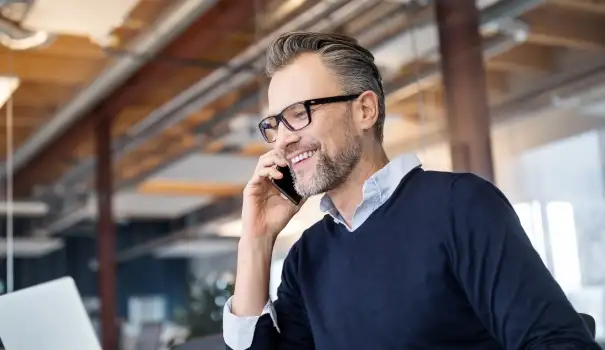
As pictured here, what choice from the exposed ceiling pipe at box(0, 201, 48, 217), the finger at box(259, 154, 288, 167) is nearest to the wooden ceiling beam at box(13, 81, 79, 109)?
the exposed ceiling pipe at box(0, 201, 48, 217)

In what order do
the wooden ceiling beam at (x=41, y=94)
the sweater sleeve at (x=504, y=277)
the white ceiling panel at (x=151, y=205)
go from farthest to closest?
the white ceiling panel at (x=151, y=205) → the wooden ceiling beam at (x=41, y=94) → the sweater sleeve at (x=504, y=277)

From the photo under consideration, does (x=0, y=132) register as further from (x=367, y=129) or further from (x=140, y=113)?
(x=367, y=129)

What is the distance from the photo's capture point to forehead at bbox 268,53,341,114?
1454 mm

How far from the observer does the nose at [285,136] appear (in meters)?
1.47

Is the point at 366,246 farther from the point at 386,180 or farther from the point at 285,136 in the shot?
the point at 285,136

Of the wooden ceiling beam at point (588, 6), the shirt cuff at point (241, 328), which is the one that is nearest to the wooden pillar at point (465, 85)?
the wooden ceiling beam at point (588, 6)

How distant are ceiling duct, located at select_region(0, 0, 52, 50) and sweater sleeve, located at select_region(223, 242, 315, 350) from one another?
3199mm

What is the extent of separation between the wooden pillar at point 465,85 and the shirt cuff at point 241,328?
112 inches

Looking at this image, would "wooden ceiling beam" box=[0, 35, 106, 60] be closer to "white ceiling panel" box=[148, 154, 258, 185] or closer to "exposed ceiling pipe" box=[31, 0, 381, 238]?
"exposed ceiling pipe" box=[31, 0, 381, 238]

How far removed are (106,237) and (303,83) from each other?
19.0 feet

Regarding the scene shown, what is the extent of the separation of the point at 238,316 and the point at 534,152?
2826 millimetres

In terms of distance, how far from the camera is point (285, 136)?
58.2 inches

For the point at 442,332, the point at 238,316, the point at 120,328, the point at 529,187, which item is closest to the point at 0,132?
the point at 120,328

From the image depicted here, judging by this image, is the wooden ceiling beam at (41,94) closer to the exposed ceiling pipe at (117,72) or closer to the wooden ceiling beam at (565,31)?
the exposed ceiling pipe at (117,72)
